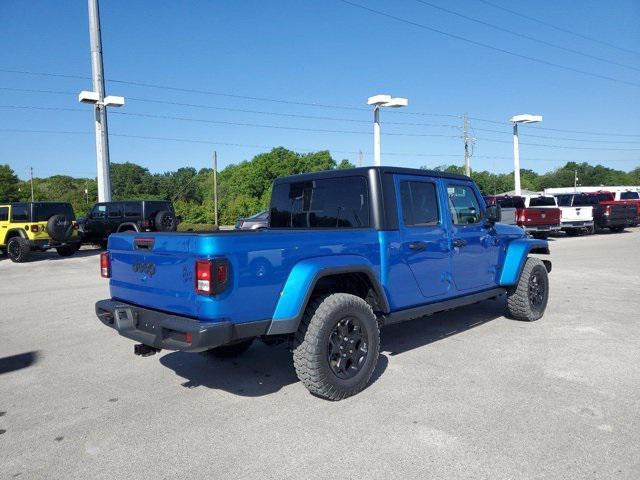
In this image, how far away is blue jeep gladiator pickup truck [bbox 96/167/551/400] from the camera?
345cm

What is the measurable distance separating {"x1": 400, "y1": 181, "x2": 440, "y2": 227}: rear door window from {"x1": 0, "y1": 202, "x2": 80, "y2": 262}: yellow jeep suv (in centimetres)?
1322

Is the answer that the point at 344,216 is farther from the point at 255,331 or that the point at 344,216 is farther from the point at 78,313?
the point at 78,313

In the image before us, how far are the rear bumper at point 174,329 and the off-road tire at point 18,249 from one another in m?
12.4

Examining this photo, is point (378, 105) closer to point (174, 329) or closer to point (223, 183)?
point (174, 329)

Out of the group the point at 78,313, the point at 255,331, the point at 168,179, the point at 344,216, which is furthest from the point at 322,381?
the point at 168,179

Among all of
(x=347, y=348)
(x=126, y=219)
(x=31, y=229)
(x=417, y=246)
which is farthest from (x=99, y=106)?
(x=347, y=348)

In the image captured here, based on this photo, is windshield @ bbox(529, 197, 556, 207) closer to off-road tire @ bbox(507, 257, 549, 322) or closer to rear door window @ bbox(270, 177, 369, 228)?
off-road tire @ bbox(507, 257, 549, 322)

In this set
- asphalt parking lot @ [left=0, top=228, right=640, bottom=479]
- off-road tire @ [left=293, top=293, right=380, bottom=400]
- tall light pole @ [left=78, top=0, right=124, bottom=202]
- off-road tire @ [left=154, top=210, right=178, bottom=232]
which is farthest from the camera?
tall light pole @ [left=78, top=0, right=124, bottom=202]

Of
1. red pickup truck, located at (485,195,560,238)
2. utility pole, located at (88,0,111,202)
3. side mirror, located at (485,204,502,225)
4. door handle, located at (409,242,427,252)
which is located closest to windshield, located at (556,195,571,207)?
red pickup truck, located at (485,195,560,238)

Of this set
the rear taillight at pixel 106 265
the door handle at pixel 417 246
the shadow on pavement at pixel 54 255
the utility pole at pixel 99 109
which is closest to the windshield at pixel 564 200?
the shadow on pavement at pixel 54 255

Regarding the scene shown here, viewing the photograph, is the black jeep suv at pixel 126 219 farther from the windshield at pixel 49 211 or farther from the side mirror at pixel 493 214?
the side mirror at pixel 493 214

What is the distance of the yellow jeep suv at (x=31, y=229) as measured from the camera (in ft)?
48.4

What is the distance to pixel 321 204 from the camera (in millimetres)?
4977

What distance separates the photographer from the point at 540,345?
5344 mm
